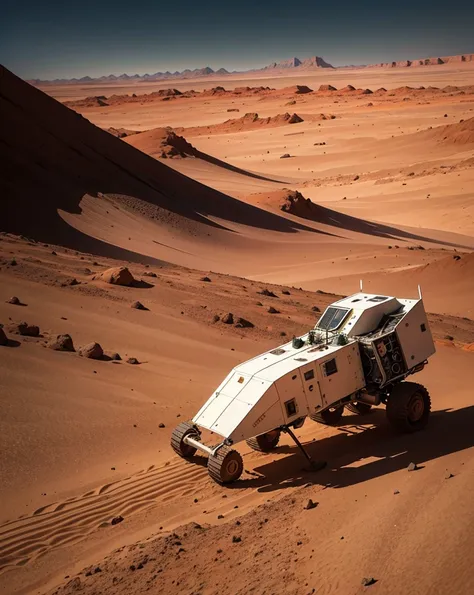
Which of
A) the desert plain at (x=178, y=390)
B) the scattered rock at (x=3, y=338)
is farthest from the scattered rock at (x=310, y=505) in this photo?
the scattered rock at (x=3, y=338)

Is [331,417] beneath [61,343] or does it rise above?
beneath

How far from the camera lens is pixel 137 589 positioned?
21.0 feet

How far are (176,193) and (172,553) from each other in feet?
72.6

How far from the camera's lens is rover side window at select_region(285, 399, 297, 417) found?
888cm

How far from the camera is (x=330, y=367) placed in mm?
9375

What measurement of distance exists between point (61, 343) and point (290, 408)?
4873mm

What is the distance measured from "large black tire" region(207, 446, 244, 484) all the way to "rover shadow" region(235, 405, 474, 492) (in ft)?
0.77

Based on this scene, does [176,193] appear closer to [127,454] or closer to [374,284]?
[374,284]

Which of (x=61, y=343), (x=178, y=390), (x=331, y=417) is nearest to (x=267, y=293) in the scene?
(x=178, y=390)

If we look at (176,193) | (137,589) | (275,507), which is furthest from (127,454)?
(176,193)

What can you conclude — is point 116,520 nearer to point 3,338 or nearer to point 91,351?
point 91,351

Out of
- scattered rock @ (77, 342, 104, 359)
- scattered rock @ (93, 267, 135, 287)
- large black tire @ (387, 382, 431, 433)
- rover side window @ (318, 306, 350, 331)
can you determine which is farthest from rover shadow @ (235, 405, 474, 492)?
scattered rock @ (93, 267, 135, 287)

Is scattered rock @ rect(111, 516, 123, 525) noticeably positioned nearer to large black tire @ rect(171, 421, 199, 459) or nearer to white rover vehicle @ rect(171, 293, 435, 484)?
white rover vehicle @ rect(171, 293, 435, 484)

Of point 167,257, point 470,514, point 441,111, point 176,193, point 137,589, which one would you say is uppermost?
point 441,111
